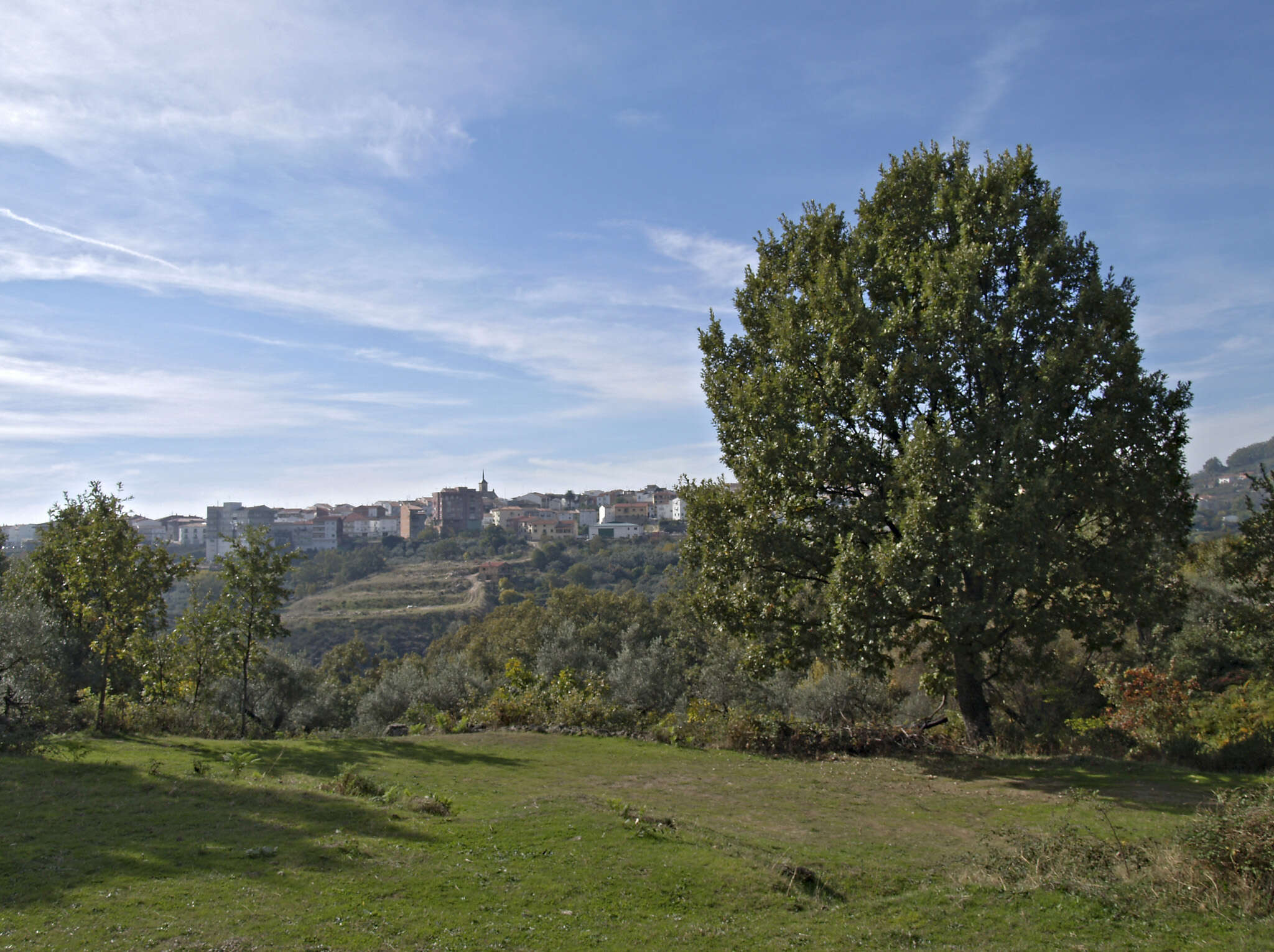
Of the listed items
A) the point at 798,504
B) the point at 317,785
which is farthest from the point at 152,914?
the point at 798,504

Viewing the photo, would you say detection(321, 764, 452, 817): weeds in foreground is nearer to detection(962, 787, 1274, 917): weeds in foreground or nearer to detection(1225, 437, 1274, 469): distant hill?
detection(962, 787, 1274, 917): weeds in foreground

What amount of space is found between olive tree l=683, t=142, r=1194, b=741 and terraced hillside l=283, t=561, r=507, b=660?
207ft

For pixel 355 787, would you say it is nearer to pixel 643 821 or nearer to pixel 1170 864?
pixel 643 821

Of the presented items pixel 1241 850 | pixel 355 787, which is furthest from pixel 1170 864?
pixel 355 787

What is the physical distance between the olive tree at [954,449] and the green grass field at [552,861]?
290 cm

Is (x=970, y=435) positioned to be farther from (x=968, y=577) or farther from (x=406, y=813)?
(x=406, y=813)

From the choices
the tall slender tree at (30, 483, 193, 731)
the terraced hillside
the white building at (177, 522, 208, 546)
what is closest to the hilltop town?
the white building at (177, 522, 208, 546)

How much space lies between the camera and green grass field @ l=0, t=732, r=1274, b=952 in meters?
6.23

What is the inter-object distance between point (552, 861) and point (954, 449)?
8723 millimetres

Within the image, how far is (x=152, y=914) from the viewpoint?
6.14 metres

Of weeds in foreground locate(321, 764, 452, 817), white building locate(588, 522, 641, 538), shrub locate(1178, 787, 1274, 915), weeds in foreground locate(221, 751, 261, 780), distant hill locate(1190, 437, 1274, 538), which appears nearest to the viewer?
shrub locate(1178, 787, 1274, 915)

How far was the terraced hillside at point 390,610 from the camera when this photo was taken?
271 feet

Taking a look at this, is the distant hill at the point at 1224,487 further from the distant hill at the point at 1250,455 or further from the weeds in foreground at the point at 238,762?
the weeds in foreground at the point at 238,762

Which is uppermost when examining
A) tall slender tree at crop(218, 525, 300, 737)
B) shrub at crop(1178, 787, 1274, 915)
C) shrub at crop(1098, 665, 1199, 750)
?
tall slender tree at crop(218, 525, 300, 737)
